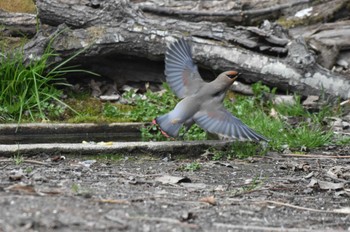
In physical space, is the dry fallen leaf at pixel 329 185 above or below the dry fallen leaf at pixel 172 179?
above

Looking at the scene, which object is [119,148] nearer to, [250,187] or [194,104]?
[194,104]

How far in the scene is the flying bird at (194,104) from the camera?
564 centimetres

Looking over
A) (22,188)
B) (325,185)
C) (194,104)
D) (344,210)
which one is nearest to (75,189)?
(22,188)

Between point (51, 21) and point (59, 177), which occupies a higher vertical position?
point (51, 21)

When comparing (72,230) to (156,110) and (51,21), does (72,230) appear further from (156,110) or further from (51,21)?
(51,21)

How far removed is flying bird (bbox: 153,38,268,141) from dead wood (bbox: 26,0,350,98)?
3.66ft


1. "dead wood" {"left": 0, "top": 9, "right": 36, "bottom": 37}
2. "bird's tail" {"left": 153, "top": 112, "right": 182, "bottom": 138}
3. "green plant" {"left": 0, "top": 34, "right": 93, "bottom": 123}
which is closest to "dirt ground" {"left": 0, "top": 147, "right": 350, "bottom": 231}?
A: "bird's tail" {"left": 153, "top": 112, "right": 182, "bottom": 138}

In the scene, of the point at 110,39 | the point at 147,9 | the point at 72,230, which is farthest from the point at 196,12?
the point at 72,230

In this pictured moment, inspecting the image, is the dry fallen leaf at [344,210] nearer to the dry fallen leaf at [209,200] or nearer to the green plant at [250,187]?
the green plant at [250,187]

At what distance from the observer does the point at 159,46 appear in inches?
285

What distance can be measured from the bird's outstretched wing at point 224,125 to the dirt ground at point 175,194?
228mm

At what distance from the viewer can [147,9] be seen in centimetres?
809

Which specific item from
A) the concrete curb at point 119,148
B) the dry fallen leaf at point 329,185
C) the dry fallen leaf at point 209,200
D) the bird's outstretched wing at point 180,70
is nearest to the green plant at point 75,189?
the dry fallen leaf at point 209,200

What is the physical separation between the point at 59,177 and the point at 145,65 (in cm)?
322
